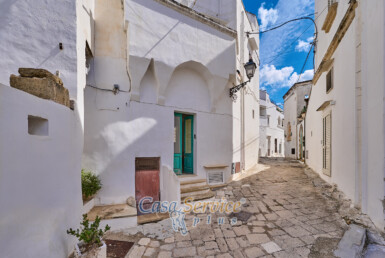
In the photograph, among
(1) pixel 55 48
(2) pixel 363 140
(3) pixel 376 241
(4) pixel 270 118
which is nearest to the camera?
(3) pixel 376 241

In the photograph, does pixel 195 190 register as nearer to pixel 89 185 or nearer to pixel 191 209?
pixel 191 209

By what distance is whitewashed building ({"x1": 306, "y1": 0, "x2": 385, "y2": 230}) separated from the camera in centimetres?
305

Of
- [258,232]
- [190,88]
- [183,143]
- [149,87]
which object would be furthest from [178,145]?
[258,232]

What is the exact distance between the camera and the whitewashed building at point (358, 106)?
120 inches

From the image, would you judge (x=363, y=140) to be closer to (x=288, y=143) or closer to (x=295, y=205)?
(x=295, y=205)

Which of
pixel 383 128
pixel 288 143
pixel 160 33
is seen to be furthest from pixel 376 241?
pixel 288 143

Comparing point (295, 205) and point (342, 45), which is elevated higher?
point (342, 45)

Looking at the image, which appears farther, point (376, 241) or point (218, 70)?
point (218, 70)

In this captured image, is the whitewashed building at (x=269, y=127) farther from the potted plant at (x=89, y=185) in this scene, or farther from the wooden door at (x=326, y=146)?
the potted plant at (x=89, y=185)

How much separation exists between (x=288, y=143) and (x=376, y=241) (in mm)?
16141

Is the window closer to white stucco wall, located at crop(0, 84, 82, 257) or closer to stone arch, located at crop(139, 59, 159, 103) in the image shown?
stone arch, located at crop(139, 59, 159, 103)

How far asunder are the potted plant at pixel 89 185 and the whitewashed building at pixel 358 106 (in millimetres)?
5635

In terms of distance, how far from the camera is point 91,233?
2.55m

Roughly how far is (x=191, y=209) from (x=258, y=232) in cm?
179
